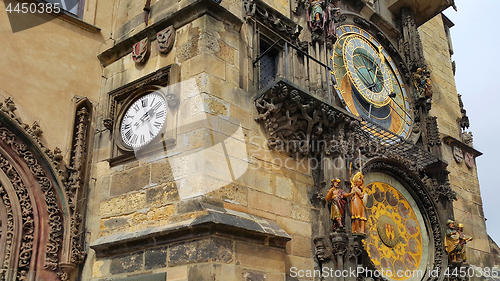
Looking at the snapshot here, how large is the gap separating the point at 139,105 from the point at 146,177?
3.51 ft

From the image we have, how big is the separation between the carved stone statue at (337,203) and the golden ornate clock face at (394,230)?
104 cm

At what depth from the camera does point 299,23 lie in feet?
27.0

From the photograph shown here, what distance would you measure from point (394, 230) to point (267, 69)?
333cm

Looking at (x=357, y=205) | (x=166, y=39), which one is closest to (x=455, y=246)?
(x=357, y=205)

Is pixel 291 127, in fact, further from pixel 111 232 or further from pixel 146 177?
pixel 111 232

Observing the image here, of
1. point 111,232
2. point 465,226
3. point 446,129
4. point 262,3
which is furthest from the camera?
point 446,129

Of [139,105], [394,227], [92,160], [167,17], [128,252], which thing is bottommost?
[128,252]

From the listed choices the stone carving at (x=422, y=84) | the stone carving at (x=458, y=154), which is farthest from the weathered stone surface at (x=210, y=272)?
the stone carving at (x=458, y=154)

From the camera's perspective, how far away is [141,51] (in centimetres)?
705

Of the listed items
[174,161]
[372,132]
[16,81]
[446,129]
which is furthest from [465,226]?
[16,81]

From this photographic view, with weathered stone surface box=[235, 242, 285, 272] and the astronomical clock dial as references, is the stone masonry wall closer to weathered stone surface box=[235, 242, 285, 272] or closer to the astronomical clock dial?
weathered stone surface box=[235, 242, 285, 272]

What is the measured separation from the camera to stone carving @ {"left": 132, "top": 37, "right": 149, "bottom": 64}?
7020 millimetres

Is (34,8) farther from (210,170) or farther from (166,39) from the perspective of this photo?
(210,170)

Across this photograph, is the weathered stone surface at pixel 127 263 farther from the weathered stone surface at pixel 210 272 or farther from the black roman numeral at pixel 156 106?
the black roman numeral at pixel 156 106
